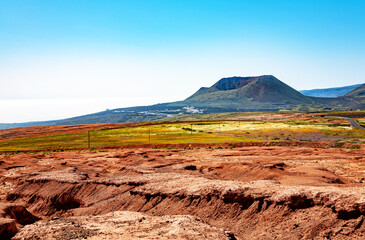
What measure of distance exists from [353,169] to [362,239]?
1985cm

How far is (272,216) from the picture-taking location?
586 inches

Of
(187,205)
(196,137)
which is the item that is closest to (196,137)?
(196,137)

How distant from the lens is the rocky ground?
509 inches

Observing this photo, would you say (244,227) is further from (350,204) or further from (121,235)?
(121,235)

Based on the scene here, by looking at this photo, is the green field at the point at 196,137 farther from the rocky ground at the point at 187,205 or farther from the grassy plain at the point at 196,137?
the rocky ground at the point at 187,205

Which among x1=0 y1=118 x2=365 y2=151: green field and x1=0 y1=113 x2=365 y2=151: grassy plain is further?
x1=0 y1=113 x2=365 y2=151: grassy plain

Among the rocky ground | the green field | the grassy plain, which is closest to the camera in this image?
the rocky ground

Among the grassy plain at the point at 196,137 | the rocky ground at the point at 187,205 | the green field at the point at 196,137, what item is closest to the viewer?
the rocky ground at the point at 187,205

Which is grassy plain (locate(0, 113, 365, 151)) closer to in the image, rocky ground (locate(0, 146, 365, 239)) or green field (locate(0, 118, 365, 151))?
green field (locate(0, 118, 365, 151))

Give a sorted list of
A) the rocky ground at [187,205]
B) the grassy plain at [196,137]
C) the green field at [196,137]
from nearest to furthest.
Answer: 1. the rocky ground at [187,205]
2. the green field at [196,137]
3. the grassy plain at [196,137]

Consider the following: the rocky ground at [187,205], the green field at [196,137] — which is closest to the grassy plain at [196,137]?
the green field at [196,137]

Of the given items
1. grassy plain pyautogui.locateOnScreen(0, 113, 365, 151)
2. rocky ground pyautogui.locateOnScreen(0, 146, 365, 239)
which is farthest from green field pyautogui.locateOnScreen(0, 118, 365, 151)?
rocky ground pyautogui.locateOnScreen(0, 146, 365, 239)

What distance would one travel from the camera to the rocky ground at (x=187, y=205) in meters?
12.9

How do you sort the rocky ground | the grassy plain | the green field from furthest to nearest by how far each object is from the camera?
the grassy plain < the green field < the rocky ground
